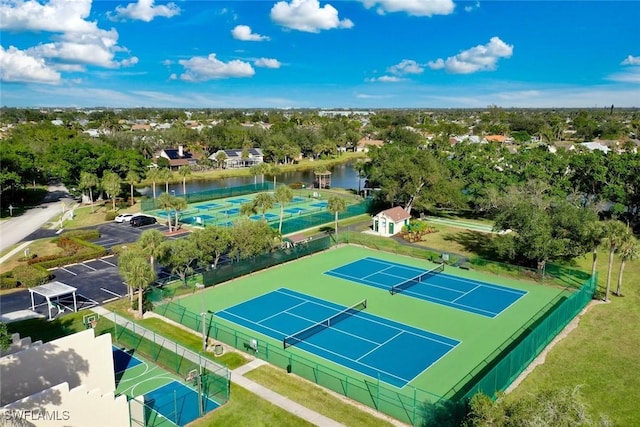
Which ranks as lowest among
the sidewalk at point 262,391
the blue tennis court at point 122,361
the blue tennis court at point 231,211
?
the blue tennis court at point 122,361

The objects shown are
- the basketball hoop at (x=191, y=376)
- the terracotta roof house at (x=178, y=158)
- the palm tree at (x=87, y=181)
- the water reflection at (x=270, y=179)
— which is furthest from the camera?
the terracotta roof house at (x=178, y=158)

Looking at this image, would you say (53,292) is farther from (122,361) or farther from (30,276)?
(122,361)

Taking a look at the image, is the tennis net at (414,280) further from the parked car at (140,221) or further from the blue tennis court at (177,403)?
the parked car at (140,221)

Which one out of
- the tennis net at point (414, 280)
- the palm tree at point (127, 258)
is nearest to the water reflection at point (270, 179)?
the tennis net at point (414, 280)

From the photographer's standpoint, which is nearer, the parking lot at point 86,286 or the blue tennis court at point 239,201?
the parking lot at point 86,286

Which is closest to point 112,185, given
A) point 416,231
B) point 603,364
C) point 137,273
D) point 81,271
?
point 81,271

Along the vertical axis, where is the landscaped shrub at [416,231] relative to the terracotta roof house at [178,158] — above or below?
below
